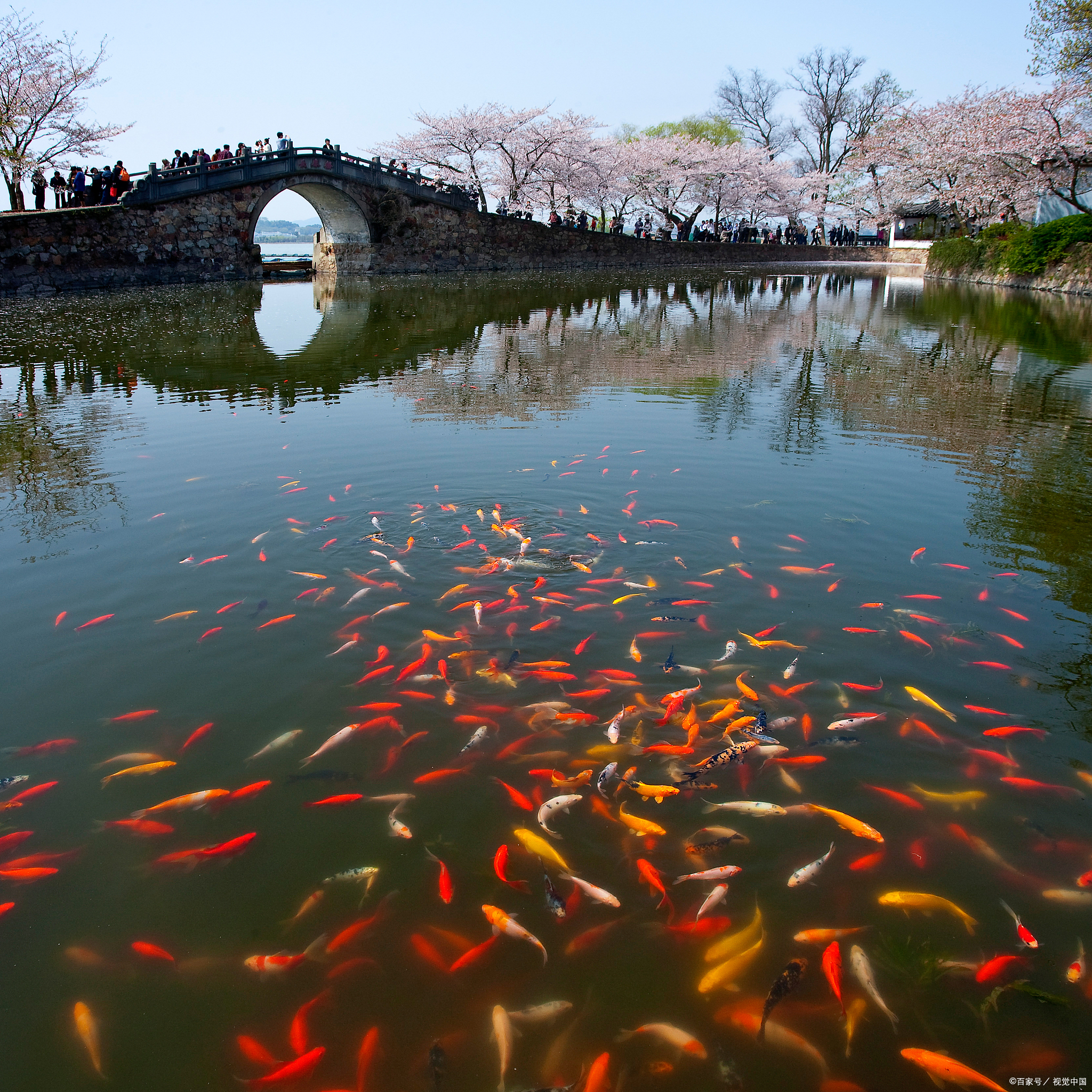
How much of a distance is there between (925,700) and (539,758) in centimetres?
243

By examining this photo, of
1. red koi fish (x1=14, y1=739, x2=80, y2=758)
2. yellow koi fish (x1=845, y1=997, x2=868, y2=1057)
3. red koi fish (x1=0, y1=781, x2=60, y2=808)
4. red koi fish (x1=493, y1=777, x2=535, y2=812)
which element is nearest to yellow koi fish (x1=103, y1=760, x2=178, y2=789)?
red koi fish (x1=0, y1=781, x2=60, y2=808)

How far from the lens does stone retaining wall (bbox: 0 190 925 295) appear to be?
2759cm

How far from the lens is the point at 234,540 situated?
22.9ft

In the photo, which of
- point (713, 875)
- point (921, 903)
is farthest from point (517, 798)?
point (921, 903)

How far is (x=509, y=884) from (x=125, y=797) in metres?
2.09

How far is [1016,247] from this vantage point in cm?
3431

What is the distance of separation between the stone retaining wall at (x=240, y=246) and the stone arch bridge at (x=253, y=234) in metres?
0.05

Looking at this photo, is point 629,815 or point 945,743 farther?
point 945,743

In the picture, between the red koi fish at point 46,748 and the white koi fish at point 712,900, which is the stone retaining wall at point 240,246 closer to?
the red koi fish at point 46,748

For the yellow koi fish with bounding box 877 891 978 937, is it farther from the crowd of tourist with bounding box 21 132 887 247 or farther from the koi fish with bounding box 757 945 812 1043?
the crowd of tourist with bounding box 21 132 887 247

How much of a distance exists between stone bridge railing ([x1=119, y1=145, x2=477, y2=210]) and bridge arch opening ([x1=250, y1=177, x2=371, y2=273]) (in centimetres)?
119

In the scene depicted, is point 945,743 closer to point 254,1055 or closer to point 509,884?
point 509,884

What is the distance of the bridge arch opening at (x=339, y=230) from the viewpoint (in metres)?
39.2

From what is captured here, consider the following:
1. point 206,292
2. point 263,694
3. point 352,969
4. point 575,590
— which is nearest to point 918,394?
point 575,590
